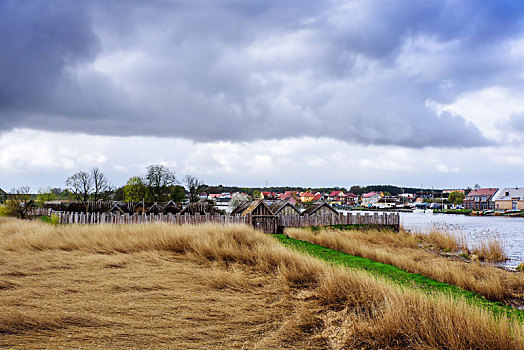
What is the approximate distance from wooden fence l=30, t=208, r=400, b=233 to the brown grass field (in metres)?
11.3

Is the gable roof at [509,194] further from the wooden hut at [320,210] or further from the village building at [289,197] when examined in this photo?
the wooden hut at [320,210]

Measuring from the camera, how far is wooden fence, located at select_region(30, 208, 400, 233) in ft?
80.2

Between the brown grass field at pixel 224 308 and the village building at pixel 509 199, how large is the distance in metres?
107

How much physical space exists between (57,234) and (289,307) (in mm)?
10701

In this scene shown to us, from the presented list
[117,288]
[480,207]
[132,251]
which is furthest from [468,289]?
[480,207]

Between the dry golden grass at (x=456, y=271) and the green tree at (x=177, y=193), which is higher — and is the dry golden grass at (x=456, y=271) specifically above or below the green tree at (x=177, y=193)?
below

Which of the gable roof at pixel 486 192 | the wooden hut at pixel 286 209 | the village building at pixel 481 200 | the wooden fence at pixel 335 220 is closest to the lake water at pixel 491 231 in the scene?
the wooden fence at pixel 335 220

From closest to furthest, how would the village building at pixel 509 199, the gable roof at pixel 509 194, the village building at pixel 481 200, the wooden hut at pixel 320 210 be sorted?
the wooden hut at pixel 320 210
the village building at pixel 509 199
the gable roof at pixel 509 194
the village building at pixel 481 200

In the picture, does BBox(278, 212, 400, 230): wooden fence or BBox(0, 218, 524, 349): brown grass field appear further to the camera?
BBox(278, 212, 400, 230): wooden fence

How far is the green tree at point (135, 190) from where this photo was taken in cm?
6356

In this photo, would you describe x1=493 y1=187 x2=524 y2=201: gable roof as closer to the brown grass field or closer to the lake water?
the lake water

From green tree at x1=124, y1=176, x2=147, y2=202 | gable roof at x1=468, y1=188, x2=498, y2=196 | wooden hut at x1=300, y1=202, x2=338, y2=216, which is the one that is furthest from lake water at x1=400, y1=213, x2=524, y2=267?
gable roof at x1=468, y1=188, x2=498, y2=196

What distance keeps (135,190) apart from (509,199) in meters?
88.5

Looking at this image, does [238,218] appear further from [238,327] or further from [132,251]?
[238,327]
